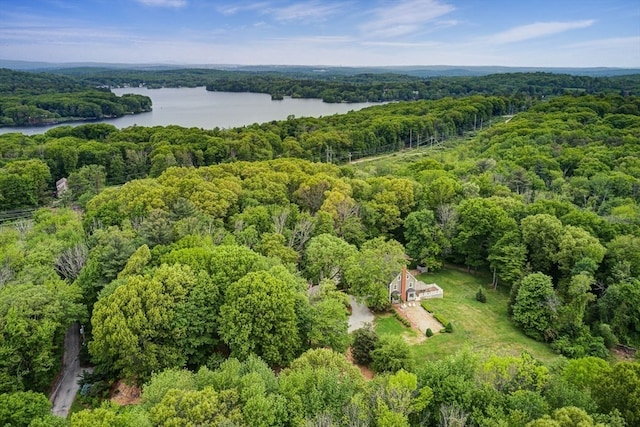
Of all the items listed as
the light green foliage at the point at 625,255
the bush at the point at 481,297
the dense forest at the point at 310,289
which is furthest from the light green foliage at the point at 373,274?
the light green foliage at the point at 625,255

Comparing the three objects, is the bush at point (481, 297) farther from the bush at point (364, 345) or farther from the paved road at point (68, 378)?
the paved road at point (68, 378)

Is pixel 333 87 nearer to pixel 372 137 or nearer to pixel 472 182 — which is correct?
pixel 372 137

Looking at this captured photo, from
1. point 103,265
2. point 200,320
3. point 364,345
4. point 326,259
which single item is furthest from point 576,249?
point 103,265

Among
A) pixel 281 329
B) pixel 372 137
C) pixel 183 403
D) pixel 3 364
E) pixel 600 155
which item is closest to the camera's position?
pixel 183 403

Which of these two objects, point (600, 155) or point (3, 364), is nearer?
point (3, 364)

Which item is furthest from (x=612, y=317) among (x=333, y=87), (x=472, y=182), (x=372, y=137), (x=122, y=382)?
(x=333, y=87)

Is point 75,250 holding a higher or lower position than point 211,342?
higher
